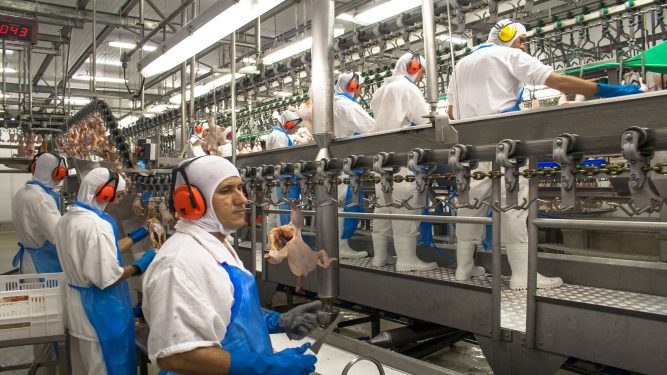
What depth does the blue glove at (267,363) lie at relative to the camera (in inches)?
57.0

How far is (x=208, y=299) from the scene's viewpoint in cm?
149

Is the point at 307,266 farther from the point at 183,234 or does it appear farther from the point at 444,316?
the point at 183,234

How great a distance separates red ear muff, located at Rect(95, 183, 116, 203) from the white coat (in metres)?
1.98

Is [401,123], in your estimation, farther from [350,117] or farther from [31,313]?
[31,313]

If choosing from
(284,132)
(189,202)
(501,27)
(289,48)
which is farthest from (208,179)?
(284,132)

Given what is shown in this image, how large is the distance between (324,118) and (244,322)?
61.3 inches

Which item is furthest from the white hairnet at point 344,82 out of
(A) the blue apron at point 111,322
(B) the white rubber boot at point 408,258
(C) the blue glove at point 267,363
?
(C) the blue glove at point 267,363

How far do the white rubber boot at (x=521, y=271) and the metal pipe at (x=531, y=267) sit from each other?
785 millimetres

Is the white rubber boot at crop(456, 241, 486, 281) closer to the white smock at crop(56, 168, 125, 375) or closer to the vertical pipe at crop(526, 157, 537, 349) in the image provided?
the vertical pipe at crop(526, 157, 537, 349)

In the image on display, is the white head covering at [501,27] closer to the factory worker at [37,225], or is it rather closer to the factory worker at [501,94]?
the factory worker at [501,94]

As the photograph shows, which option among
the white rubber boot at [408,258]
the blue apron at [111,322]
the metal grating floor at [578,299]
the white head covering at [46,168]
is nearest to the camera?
the metal grating floor at [578,299]

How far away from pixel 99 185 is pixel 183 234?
2.00m

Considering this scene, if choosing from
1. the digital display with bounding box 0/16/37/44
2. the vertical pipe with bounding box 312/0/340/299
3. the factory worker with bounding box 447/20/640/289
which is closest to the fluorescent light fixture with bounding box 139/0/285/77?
the vertical pipe with bounding box 312/0/340/299

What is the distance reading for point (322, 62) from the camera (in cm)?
280
